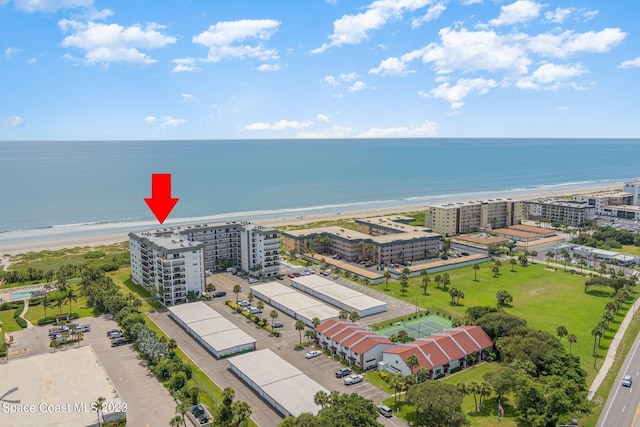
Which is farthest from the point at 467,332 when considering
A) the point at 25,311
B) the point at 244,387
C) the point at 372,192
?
the point at 372,192

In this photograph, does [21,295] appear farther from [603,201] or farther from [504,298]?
[603,201]

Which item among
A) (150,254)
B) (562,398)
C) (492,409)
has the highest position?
(150,254)

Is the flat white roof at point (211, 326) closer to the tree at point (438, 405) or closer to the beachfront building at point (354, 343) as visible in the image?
the beachfront building at point (354, 343)

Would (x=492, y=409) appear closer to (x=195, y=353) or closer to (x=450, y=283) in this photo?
(x=195, y=353)

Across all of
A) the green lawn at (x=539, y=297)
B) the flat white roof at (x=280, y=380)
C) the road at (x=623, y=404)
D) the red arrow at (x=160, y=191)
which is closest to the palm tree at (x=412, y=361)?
the flat white roof at (x=280, y=380)

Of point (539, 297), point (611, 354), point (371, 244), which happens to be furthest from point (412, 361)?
point (371, 244)

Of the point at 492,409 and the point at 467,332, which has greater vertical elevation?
the point at 467,332

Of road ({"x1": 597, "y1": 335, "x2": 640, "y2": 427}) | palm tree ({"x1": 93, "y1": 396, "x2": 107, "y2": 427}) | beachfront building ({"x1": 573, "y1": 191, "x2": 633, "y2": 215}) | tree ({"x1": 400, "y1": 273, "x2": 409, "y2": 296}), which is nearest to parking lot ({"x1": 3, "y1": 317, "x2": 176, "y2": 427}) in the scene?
palm tree ({"x1": 93, "y1": 396, "x2": 107, "y2": 427})
